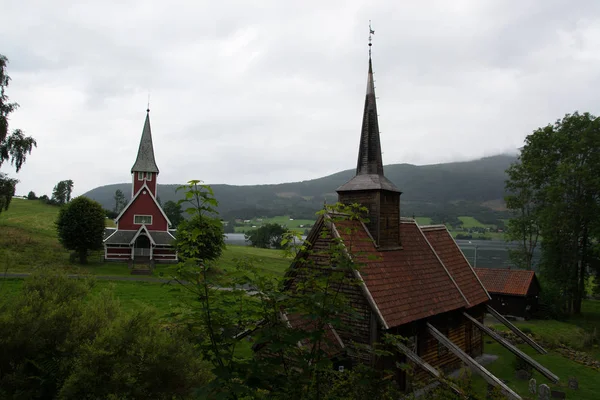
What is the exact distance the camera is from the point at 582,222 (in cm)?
3331

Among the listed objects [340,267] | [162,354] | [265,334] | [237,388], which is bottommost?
[162,354]

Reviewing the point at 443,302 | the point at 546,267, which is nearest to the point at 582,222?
the point at 546,267

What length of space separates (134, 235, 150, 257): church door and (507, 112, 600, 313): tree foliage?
127 ft

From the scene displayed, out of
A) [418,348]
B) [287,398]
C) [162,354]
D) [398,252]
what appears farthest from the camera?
[398,252]

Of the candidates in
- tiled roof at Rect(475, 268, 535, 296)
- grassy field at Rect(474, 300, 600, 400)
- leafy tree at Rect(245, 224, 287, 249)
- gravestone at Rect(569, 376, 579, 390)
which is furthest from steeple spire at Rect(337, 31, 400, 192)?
leafy tree at Rect(245, 224, 287, 249)

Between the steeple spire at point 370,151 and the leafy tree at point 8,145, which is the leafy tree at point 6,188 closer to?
the leafy tree at point 8,145

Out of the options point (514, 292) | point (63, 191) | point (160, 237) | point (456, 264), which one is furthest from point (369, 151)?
point (63, 191)

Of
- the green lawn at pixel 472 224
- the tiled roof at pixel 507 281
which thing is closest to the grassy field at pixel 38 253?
the tiled roof at pixel 507 281

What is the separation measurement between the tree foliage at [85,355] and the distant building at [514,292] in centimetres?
3283

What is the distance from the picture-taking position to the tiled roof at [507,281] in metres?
32.6

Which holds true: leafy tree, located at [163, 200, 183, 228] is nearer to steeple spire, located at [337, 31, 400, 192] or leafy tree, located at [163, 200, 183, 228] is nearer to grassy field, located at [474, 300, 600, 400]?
steeple spire, located at [337, 31, 400, 192]

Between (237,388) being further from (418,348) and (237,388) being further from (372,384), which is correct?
(418,348)

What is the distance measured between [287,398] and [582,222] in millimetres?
37946

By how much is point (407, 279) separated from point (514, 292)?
22.3m
